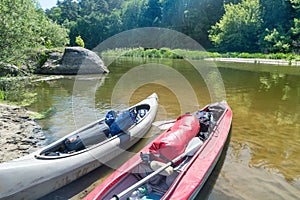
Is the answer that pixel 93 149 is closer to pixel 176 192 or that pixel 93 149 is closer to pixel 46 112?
pixel 176 192

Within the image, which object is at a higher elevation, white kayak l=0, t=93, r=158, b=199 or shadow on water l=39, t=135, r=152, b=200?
white kayak l=0, t=93, r=158, b=199

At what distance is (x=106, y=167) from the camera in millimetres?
5184

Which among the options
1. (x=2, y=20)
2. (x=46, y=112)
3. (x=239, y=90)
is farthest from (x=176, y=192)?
(x=239, y=90)

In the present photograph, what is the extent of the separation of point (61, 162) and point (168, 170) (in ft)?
5.99

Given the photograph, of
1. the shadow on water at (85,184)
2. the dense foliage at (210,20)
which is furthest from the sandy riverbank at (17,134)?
the dense foliage at (210,20)

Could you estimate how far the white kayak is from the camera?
12.2ft

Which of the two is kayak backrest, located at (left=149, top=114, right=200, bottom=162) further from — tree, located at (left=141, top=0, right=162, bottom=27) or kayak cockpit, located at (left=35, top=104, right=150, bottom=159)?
tree, located at (left=141, top=0, right=162, bottom=27)

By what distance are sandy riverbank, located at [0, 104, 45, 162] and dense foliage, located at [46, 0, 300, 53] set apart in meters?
34.7

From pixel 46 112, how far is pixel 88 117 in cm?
153

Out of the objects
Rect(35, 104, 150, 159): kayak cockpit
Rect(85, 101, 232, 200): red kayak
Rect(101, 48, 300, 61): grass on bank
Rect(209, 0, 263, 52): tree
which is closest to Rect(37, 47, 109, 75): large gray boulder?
Rect(35, 104, 150, 159): kayak cockpit

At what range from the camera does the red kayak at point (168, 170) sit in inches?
141

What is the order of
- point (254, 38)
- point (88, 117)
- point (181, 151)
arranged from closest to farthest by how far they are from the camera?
point (181, 151) < point (88, 117) < point (254, 38)

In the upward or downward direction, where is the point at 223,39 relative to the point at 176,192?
upward

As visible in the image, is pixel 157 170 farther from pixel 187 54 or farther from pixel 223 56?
pixel 223 56
